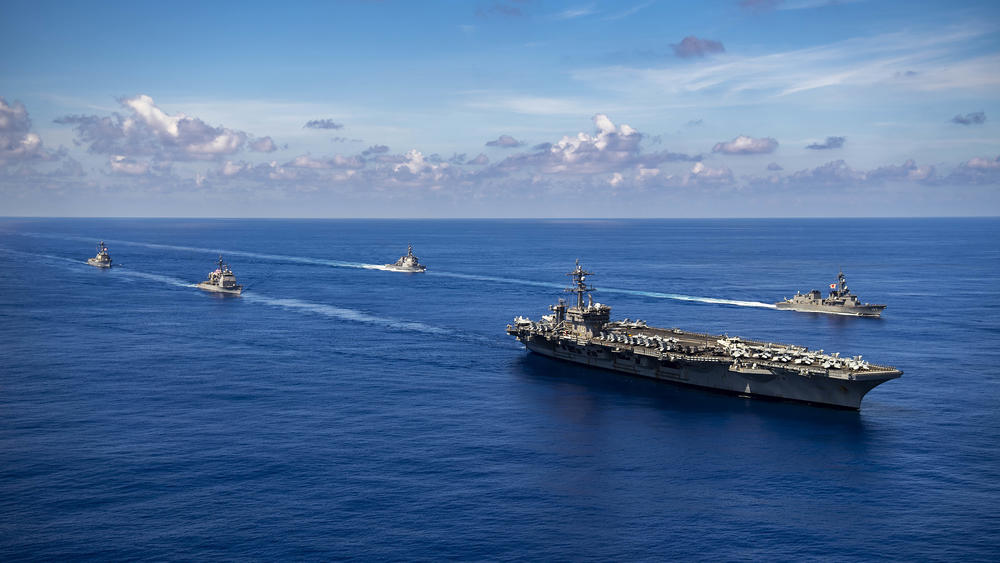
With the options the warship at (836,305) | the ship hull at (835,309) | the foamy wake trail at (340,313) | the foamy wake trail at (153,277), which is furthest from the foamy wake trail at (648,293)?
the foamy wake trail at (153,277)

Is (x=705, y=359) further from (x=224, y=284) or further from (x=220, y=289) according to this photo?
(x=220, y=289)

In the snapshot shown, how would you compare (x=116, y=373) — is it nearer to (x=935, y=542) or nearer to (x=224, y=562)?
(x=224, y=562)

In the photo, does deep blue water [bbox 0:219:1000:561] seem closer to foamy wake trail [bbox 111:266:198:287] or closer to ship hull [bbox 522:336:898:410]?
ship hull [bbox 522:336:898:410]

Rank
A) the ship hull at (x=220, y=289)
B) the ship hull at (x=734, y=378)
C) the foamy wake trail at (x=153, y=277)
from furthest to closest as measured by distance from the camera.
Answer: the foamy wake trail at (x=153, y=277), the ship hull at (x=220, y=289), the ship hull at (x=734, y=378)

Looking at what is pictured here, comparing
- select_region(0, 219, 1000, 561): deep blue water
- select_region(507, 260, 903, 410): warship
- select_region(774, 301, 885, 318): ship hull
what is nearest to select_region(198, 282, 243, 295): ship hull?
select_region(0, 219, 1000, 561): deep blue water

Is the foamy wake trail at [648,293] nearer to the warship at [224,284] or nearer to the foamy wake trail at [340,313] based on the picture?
the foamy wake trail at [340,313]

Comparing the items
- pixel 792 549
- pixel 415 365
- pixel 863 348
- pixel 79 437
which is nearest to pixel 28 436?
pixel 79 437

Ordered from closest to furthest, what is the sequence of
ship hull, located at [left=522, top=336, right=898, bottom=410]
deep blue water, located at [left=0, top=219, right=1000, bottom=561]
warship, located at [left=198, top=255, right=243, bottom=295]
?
deep blue water, located at [left=0, top=219, right=1000, bottom=561], ship hull, located at [left=522, top=336, right=898, bottom=410], warship, located at [left=198, top=255, right=243, bottom=295]
